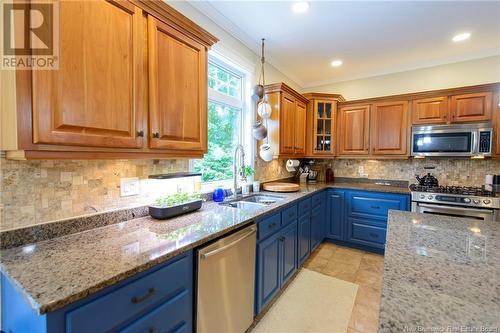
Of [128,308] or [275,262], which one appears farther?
[275,262]

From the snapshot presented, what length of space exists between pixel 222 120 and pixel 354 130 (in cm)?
220

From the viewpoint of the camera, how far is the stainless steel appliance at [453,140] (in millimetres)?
2771

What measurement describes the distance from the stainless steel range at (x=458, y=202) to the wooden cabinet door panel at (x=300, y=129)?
1.55 m

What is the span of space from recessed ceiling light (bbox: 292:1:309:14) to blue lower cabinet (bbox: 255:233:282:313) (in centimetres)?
209

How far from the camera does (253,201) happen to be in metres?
2.58

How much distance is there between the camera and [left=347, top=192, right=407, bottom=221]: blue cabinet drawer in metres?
3.04

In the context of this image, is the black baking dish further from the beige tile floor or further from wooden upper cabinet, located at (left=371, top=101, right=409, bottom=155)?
wooden upper cabinet, located at (left=371, top=101, right=409, bottom=155)

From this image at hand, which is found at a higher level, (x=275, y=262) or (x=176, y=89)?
(x=176, y=89)

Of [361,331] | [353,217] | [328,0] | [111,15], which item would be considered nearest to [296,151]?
[353,217]

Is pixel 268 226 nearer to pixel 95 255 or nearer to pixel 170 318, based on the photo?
pixel 170 318

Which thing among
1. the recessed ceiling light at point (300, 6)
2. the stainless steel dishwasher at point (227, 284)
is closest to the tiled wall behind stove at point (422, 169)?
the recessed ceiling light at point (300, 6)

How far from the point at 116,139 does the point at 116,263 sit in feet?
1.98

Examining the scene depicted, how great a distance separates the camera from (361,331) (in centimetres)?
183

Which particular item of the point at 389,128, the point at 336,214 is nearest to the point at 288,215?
the point at 336,214
